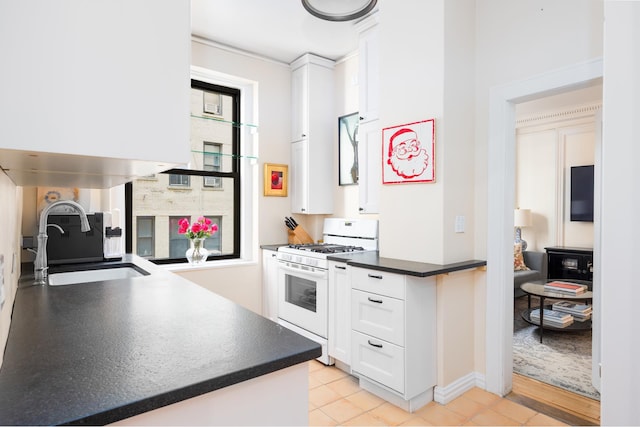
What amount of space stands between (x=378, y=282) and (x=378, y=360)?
0.51m

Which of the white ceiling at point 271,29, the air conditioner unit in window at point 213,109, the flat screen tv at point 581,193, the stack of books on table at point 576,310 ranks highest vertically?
the white ceiling at point 271,29

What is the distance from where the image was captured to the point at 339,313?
2.80 metres

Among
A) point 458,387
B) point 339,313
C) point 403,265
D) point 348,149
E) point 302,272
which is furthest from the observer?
point 348,149

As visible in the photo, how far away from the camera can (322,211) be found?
3871 mm

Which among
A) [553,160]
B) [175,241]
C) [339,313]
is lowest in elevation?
[339,313]

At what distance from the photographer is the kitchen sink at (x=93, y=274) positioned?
6.79ft

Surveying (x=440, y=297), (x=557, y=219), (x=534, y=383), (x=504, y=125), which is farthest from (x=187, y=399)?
(x=557, y=219)

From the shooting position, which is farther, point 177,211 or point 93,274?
point 177,211

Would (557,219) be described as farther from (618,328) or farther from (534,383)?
(618,328)

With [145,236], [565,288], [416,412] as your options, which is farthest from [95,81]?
[565,288]

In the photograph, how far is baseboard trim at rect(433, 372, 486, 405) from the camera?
2367 millimetres

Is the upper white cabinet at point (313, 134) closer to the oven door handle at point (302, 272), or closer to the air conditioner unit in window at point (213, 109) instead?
the oven door handle at point (302, 272)

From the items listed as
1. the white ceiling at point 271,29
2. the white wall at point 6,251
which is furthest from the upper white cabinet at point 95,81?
the white ceiling at point 271,29

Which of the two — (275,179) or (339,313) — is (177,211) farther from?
(339,313)
